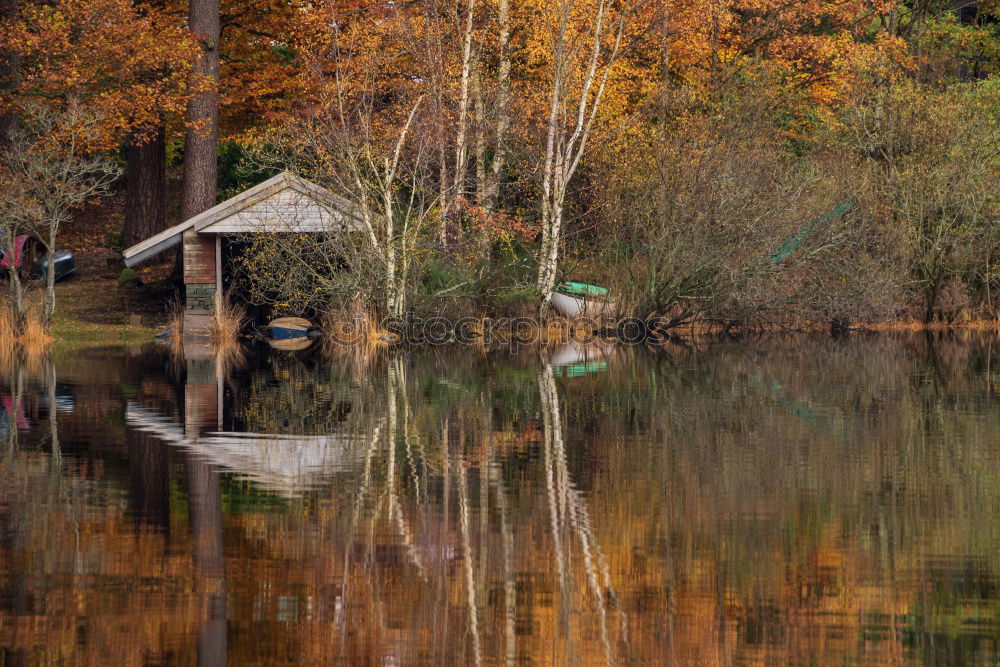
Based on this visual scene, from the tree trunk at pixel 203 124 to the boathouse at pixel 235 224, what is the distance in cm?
257

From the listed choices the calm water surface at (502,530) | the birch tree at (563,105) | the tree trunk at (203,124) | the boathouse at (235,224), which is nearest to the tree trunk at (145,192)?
the tree trunk at (203,124)

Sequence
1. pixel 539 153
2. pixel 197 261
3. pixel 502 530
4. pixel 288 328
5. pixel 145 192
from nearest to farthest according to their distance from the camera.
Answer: pixel 502 530, pixel 197 261, pixel 539 153, pixel 288 328, pixel 145 192

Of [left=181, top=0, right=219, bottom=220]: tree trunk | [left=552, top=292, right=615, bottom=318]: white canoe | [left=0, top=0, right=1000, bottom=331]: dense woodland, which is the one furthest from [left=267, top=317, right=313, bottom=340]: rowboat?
[left=552, top=292, right=615, bottom=318]: white canoe

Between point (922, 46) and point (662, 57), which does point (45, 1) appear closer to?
point (662, 57)

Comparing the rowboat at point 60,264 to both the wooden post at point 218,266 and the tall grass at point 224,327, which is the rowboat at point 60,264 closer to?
the wooden post at point 218,266

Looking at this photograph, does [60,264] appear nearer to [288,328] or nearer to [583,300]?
[288,328]

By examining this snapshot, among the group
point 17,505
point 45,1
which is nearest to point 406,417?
point 17,505

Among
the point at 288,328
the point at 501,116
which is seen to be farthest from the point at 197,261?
the point at 501,116

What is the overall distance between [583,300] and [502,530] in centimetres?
2592

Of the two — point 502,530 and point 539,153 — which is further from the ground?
point 539,153

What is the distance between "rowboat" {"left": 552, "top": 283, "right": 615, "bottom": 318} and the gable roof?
18.8ft

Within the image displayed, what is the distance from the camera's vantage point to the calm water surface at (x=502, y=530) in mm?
6496

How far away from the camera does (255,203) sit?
111 feet

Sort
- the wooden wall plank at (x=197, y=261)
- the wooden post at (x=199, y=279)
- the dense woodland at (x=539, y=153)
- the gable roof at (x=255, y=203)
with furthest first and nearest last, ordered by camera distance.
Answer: the wooden wall plank at (x=197, y=261) → the wooden post at (x=199, y=279) → the dense woodland at (x=539, y=153) → the gable roof at (x=255, y=203)
